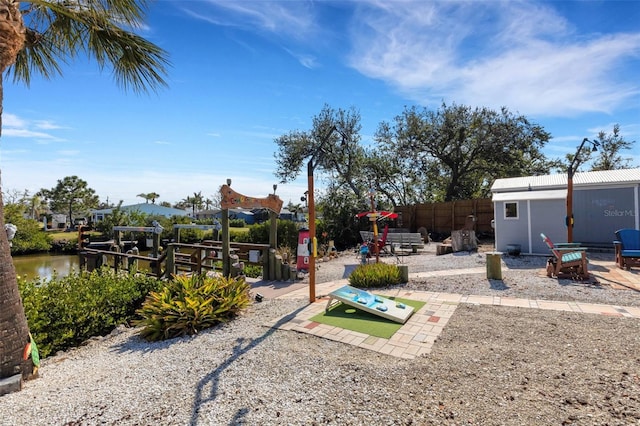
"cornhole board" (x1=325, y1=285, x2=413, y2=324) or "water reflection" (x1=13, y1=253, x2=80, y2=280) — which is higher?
"cornhole board" (x1=325, y1=285, x2=413, y2=324)

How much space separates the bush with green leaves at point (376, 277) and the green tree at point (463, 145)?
15588mm

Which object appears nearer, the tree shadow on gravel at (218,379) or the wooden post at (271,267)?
the tree shadow on gravel at (218,379)

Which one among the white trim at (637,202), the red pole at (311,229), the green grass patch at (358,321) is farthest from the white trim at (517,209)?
the red pole at (311,229)

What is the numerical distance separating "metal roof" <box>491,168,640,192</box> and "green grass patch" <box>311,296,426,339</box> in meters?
9.45

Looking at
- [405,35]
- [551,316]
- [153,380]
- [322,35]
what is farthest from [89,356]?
[405,35]

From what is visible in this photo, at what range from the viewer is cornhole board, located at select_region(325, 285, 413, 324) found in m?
4.70

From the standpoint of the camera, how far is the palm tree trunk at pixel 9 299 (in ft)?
10.6

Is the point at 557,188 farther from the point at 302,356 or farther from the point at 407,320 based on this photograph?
the point at 302,356

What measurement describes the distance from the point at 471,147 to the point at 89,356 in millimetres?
21374

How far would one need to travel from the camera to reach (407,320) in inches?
186

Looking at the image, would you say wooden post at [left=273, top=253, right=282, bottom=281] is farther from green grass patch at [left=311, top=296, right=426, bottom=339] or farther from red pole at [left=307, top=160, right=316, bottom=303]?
green grass patch at [left=311, top=296, right=426, bottom=339]

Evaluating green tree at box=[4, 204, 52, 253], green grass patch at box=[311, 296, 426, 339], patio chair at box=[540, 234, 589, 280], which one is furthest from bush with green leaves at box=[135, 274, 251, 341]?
green tree at box=[4, 204, 52, 253]

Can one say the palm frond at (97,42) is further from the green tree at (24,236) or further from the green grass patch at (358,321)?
the green tree at (24,236)

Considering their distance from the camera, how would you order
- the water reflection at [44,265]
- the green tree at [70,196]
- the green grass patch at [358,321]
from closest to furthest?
the green grass patch at [358,321], the water reflection at [44,265], the green tree at [70,196]
